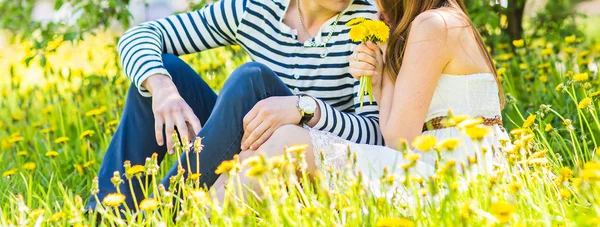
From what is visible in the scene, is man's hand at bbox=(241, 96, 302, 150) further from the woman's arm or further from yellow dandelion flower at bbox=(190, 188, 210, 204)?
yellow dandelion flower at bbox=(190, 188, 210, 204)

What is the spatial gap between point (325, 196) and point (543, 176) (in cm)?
51

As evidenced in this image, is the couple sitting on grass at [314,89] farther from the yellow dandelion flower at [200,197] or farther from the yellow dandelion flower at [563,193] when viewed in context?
the yellow dandelion flower at [200,197]

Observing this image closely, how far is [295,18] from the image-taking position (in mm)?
2520

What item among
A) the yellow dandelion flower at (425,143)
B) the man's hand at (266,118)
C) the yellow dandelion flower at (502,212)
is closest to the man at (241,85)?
the man's hand at (266,118)

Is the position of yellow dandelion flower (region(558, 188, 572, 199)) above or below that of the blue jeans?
below

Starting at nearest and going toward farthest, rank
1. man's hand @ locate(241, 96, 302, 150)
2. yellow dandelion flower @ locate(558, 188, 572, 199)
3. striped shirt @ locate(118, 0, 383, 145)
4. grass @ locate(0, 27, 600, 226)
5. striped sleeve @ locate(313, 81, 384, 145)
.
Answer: grass @ locate(0, 27, 600, 226) → yellow dandelion flower @ locate(558, 188, 572, 199) → man's hand @ locate(241, 96, 302, 150) → striped sleeve @ locate(313, 81, 384, 145) → striped shirt @ locate(118, 0, 383, 145)

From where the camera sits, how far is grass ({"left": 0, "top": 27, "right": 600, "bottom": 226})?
4.93ft

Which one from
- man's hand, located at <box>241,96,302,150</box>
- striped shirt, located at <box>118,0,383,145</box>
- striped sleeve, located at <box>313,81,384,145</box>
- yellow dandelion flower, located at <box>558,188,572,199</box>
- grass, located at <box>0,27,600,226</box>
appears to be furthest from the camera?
striped shirt, located at <box>118,0,383,145</box>

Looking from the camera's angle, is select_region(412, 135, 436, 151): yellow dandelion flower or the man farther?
the man

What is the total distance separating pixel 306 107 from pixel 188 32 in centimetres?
65

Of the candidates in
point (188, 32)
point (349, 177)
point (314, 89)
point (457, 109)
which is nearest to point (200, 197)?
point (349, 177)

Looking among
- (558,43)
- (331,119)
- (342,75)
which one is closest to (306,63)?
(342,75)

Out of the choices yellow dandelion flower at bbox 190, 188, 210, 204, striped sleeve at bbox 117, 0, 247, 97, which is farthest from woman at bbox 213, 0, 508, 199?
striped sleeve at bbox 117, 0, 247, 97

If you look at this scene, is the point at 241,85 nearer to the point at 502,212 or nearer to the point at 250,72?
the point at 250,72
